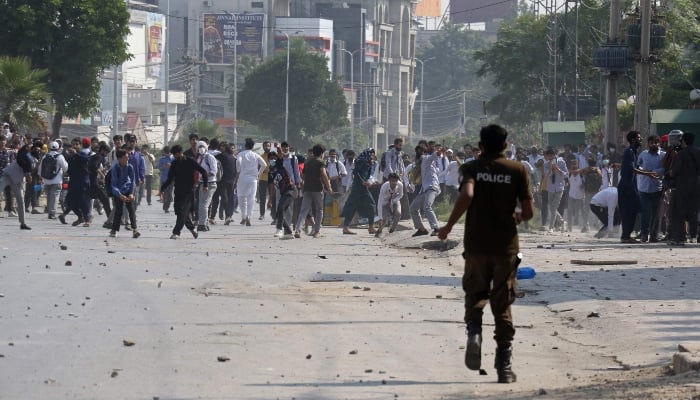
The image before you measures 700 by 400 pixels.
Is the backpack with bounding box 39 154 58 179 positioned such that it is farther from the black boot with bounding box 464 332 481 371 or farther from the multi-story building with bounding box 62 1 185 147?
the multi-story building with bounding box 62 1 185 147

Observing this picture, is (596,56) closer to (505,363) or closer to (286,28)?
(505,363)

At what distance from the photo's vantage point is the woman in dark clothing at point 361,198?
2695 cm

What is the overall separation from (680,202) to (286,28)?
117667 millimetres

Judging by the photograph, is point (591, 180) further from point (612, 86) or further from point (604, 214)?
point (612, 86)

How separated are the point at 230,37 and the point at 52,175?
10318 cm

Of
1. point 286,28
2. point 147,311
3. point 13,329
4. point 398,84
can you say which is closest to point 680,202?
point 147,311

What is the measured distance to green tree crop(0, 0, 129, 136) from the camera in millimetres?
48438

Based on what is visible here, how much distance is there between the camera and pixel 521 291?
15492 millimetres

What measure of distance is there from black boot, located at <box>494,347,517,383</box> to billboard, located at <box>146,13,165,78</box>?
110750 mm

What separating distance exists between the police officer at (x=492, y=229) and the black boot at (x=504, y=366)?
0.12 meters

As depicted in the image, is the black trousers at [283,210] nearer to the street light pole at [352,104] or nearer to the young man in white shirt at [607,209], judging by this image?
the young man in white shirt at [607,209]

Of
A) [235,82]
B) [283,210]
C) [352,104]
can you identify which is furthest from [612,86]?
[352,104]

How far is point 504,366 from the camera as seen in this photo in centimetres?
930

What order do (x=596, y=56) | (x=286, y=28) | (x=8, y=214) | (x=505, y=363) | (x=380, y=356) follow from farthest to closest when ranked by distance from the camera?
(x=286, y=28)
(x=596, y=56)
(x=8, y=214)
(x=380, y=356)
(x=505, y=363)
